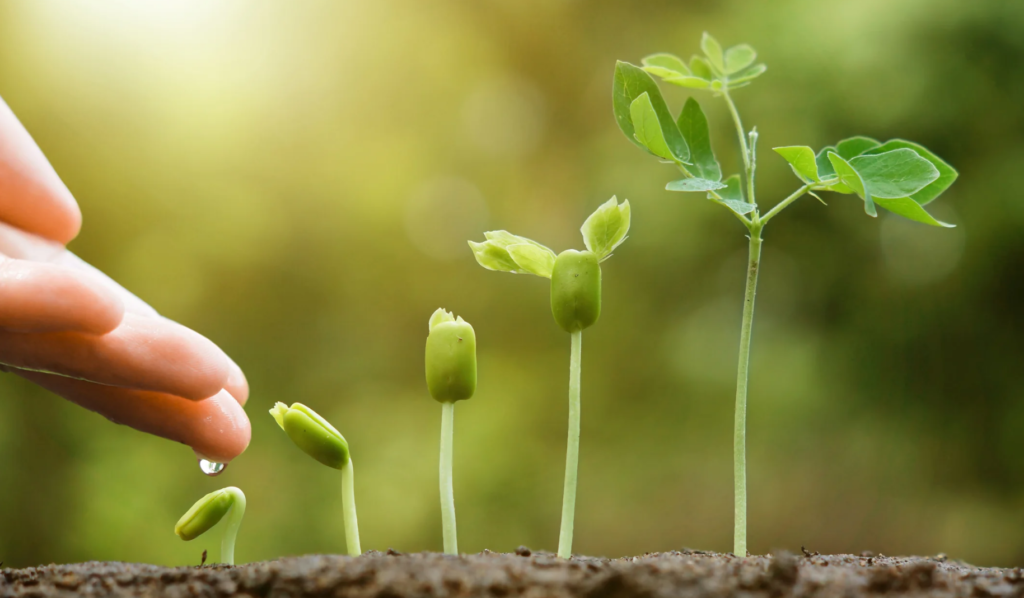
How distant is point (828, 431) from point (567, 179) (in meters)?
1.01

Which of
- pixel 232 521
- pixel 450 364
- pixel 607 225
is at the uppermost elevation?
pixel 607 225

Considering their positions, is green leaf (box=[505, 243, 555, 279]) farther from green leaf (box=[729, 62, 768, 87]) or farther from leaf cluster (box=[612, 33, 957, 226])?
green leaf (box=[729, 62, 768, 87])

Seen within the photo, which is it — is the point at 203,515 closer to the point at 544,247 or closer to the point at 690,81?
the point at 544,247

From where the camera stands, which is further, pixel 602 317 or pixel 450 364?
pixel 602 317

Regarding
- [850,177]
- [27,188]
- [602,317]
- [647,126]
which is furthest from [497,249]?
[602,317]

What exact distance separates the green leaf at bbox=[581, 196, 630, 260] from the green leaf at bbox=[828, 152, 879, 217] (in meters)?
0.14

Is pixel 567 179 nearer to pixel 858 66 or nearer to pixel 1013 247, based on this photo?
pixel 858 66

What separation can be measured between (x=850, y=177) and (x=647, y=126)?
14 cm

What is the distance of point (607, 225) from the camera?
1.60ft

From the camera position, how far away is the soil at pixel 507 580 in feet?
1.16

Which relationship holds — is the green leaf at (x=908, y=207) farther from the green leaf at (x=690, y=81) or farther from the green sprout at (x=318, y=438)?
the green sprout at (x=318, y=438)

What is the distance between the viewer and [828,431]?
1733 mm

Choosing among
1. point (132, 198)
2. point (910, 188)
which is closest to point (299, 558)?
point (910, 188)

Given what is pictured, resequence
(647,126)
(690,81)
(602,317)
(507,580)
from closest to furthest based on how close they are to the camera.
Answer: (507,580), (647,126), (690,81), (602,317)
